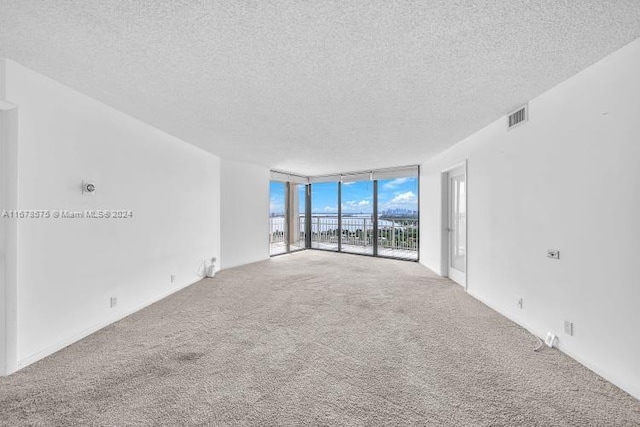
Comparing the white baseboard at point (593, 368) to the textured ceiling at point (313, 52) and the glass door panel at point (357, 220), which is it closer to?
the textured ceiling at point (313, 52)

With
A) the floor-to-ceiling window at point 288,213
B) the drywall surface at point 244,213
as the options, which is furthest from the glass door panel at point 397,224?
the drywall surface at point 244,213

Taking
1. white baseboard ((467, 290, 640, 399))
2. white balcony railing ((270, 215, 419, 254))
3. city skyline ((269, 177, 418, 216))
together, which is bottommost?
white baseboard ((467, 290, 640, 399))

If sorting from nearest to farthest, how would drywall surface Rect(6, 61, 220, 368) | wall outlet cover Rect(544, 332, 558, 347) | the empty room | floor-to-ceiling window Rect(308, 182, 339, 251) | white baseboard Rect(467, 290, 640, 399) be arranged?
the empty room, white baseboard Rect(467, 290, 640, 399), drywall surface Rect(6, 61, 220, 368), wall outlet cover Rect(544, 332, 558, 347), floor-to-ceiling window Rect(308, 182, 339, 251)

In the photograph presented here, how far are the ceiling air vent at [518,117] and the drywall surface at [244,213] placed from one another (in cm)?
475

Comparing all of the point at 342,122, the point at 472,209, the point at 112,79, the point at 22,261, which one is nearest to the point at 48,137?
the point at 112,79

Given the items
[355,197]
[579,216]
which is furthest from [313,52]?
[355,197]

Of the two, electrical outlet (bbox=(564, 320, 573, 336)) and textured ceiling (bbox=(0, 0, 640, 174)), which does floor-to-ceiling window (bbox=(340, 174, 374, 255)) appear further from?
electrical outlet (bbox=(564, 320, 573, 336))

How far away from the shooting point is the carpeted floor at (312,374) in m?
1.45

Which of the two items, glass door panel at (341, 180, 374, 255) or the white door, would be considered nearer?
the white door

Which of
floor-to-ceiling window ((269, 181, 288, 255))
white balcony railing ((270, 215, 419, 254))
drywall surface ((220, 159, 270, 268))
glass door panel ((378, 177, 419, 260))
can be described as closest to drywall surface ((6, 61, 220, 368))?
drywall surface ((220, 159, 270, 268))

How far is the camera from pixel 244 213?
18.3 ft

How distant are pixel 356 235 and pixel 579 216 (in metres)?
6.23

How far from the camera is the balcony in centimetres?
712

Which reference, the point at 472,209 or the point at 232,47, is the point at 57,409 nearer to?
the point at 232,47
